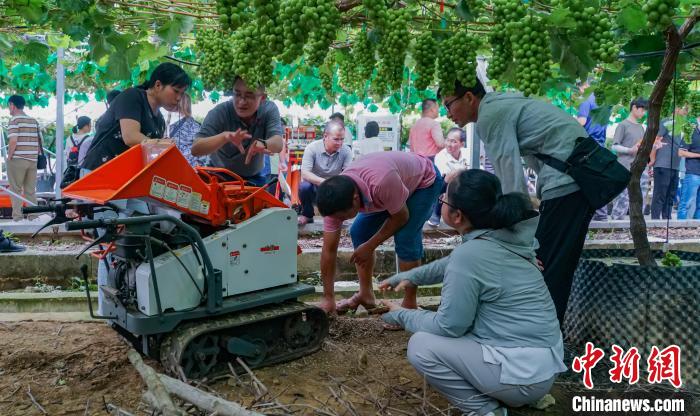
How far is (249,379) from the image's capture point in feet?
12.2

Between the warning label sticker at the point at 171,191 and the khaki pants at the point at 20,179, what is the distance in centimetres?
772

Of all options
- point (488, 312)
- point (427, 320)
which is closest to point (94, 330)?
point (427, 320)

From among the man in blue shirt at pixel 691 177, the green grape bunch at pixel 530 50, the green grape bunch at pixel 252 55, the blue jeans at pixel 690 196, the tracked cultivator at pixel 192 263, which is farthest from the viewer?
the blue jeans at pixel 690 196

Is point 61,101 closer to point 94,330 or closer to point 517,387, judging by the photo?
point 94,330

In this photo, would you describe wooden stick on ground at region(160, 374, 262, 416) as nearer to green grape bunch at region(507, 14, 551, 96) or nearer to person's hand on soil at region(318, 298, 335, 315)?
green grape bunch at region(507, 14, 551, 96)

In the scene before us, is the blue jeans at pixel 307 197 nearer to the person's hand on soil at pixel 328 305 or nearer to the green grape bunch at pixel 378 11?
the person's hand on soil at pixel 328 305

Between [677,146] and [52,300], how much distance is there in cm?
902

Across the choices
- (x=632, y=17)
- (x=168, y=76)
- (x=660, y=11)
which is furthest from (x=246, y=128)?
(x=660, y=11)

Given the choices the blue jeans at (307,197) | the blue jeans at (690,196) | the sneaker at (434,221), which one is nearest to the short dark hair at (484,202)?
the blue jeans at (307,197)

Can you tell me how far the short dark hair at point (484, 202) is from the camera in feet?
9.56

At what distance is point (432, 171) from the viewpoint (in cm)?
475

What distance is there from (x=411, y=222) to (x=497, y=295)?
184cm

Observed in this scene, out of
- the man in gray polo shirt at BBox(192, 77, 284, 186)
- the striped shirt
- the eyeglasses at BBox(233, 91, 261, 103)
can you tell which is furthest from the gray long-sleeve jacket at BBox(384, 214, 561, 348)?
the striped shirt

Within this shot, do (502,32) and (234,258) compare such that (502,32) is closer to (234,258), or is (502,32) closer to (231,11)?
(231,11)
